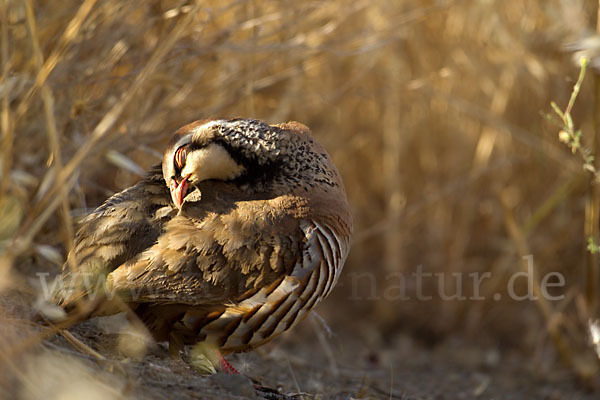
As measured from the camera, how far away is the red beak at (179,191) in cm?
290

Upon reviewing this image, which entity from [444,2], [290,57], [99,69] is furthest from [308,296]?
[444,2]

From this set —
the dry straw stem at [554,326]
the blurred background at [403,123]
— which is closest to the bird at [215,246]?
the blurred background at [403,123]

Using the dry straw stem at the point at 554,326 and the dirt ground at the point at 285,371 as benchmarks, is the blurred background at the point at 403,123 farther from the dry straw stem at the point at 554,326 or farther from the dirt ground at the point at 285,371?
the dirt ground at the point at 285,371

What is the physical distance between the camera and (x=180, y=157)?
296cm

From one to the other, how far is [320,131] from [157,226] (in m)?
3.21

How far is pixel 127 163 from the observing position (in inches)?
142

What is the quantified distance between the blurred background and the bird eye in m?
0.73

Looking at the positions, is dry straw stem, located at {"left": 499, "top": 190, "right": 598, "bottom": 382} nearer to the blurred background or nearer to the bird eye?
the blurred background

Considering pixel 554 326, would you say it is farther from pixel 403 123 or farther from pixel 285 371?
pixel 403 123

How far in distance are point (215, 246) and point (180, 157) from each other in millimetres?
405

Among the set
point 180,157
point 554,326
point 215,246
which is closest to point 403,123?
point 554,326

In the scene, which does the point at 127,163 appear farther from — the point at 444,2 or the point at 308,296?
the point at 444,2

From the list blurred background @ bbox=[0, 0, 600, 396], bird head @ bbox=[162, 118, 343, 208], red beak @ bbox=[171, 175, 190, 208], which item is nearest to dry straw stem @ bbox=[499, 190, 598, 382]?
blurred background @ bbox=[0, 0, 600, 396]

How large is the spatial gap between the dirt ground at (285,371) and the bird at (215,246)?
181 mm
